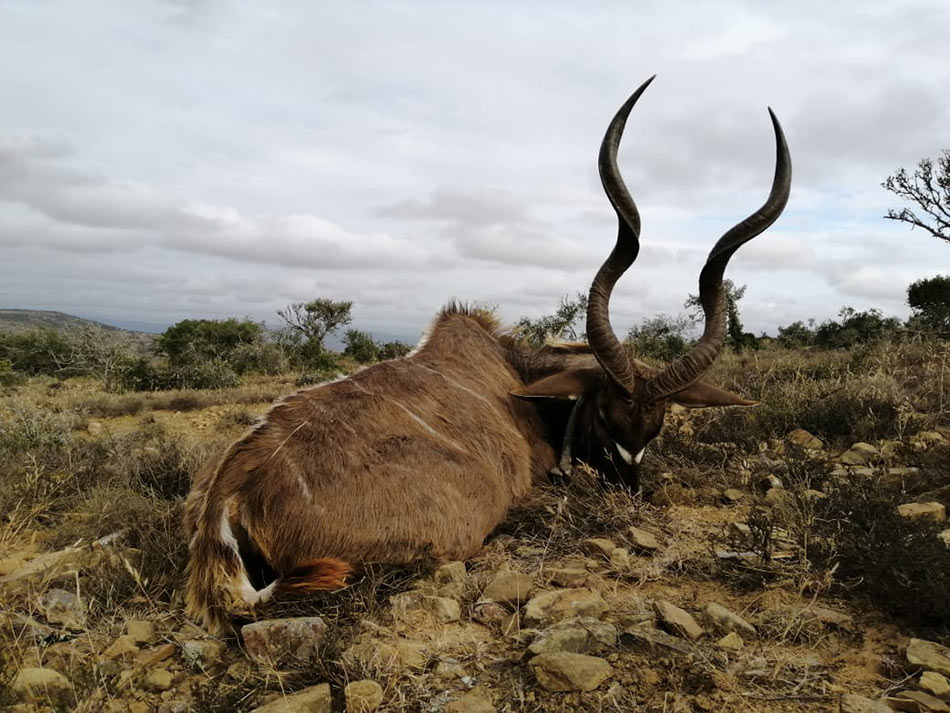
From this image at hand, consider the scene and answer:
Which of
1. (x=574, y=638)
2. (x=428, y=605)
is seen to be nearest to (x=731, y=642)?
(x=574, y=638)

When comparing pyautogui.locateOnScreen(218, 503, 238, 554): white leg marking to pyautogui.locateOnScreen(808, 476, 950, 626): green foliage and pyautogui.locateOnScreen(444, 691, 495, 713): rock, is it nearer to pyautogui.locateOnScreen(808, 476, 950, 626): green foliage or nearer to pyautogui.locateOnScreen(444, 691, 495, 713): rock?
pyautogui.locateOnScreen(444, 691, 495, 713): rock

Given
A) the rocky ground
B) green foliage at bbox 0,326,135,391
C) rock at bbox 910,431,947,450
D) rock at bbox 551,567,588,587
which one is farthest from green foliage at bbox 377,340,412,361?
rock at bbox 551,567,588,587

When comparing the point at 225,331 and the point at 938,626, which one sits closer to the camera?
the point at 938,626

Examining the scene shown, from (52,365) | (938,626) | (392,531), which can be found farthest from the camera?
(52,365)

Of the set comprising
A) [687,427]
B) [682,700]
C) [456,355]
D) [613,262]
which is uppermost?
[613,262]

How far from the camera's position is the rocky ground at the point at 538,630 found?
2305 mm

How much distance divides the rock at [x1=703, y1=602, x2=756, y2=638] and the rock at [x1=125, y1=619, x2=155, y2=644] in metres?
2.40

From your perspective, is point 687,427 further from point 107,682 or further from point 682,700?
point 107,682

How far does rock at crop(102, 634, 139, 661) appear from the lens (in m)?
2.74

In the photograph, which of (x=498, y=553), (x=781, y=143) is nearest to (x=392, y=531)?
(x=498, y=553)

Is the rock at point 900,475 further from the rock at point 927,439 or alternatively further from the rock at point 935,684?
the rock at point 935,684

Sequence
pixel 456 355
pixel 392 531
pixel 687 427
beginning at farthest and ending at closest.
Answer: pixel 687 427 < pixel 456 355 < pixel 392 531

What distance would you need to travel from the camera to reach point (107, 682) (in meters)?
2.50

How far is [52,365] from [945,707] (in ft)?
67.1
